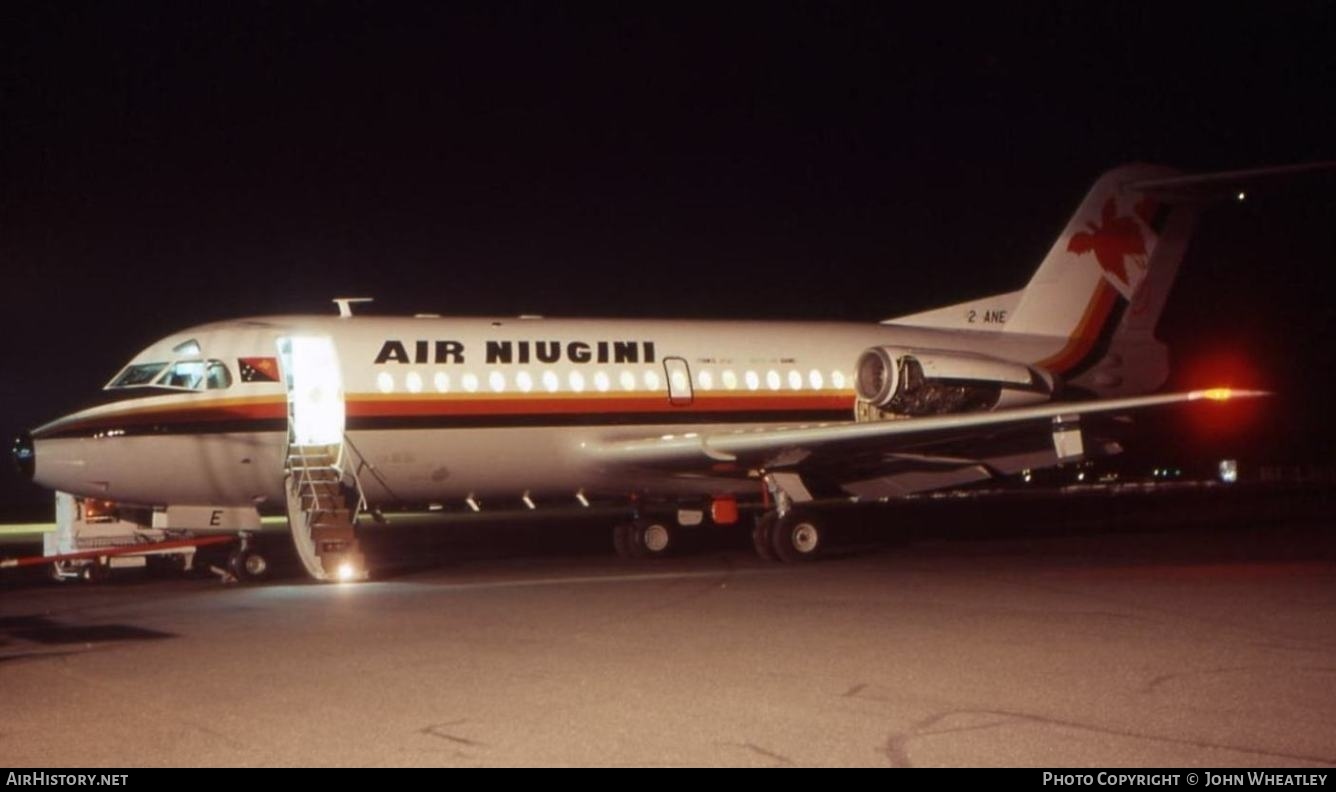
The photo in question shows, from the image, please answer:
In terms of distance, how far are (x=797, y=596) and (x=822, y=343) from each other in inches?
379

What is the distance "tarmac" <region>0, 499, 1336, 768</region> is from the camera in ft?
25.0

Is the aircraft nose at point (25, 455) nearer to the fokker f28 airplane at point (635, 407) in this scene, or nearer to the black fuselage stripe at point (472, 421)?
the fokker f28 airplane at point (635, 407)

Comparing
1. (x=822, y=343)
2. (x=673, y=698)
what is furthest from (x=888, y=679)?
(x=822, y=343)

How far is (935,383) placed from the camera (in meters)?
22.4

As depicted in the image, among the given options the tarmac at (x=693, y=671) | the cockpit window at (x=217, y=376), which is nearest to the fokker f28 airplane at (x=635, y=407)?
the cockpit window at (x=217, y=376)

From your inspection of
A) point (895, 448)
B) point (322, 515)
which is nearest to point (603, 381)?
point (895, 448)

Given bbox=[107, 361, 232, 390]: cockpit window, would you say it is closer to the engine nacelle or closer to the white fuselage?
the white fuselage

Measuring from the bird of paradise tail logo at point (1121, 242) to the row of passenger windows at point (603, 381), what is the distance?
18.7ft

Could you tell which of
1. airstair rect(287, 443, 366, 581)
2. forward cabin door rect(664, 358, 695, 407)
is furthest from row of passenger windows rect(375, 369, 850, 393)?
airstair rect(287, 443, 366, 581)

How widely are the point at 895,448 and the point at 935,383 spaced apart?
5.34ft

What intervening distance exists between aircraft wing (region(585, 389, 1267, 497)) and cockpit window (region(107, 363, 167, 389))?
20.4 feet

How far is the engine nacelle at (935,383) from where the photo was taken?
22.3 meters

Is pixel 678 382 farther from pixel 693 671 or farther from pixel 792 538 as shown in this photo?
pixel 693 671

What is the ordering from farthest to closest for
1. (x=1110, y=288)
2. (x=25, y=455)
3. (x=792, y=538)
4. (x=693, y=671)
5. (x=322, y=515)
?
(x=1110, y=288) < (x=792, y=538) < (x=25, y=455) < (x=322, y=515) < (x=693, y=671)
